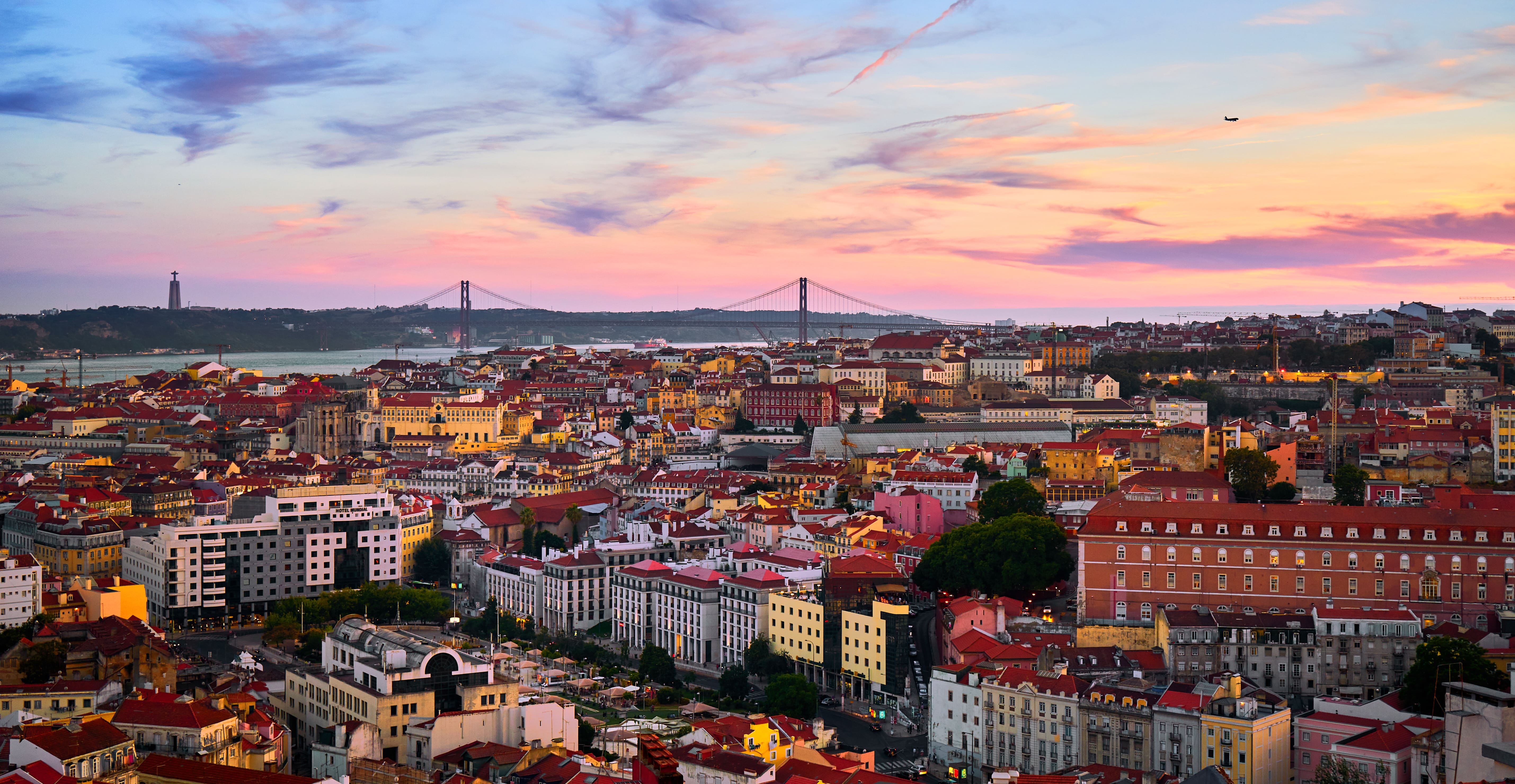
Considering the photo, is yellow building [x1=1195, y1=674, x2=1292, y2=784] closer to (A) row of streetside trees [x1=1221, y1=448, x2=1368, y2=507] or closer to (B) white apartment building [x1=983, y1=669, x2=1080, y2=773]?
(B) white apartment building [x1=983, y1=669, x2=1080, y2=773]

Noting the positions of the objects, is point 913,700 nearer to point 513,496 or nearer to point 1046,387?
point 513,496

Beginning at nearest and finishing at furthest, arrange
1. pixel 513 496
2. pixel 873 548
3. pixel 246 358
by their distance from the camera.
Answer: pixel 873 548, pixel 513 496, pixel 246 358

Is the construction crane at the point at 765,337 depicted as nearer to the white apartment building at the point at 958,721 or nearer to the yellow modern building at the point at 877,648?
the yellow modern building at the point at 877,648

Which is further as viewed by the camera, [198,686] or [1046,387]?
[1046,387]

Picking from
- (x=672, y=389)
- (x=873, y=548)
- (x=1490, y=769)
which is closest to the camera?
(x=1490, y=769)

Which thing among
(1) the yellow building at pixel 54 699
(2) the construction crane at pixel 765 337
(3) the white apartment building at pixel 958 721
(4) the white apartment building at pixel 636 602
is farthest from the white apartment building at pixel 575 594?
(2) the construction crane at pixel 765 337

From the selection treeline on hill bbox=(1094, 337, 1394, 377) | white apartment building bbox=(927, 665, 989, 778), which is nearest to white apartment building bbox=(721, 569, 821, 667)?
white apartment building bbox=(927, 665, 989, 778)

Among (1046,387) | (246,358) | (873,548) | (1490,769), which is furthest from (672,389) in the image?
(246,358)

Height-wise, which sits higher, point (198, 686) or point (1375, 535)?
point (1375, 535)
